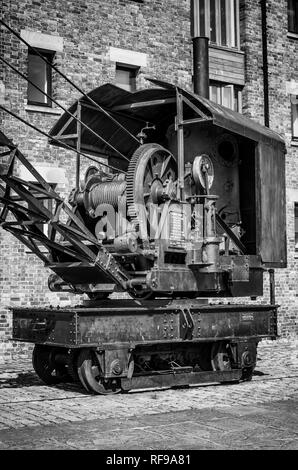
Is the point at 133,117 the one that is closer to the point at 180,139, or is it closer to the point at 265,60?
the point at 180,139

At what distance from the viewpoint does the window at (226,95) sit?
19.1m

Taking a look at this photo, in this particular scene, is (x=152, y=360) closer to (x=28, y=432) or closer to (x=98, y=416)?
(x=98, y=416)

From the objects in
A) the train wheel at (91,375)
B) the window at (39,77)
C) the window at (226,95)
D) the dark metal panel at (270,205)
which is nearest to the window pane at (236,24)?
the window at (226,95)

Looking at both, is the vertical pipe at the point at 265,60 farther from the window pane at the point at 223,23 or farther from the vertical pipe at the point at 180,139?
the vertical pipe at the point at 180,139

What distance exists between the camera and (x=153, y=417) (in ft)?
26.6

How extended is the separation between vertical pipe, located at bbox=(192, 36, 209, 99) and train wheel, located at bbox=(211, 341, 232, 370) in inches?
244

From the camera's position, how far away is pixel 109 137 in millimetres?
12844

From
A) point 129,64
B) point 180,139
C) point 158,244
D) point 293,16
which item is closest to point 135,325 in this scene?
point 158,244

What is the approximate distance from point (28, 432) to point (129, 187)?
438cm

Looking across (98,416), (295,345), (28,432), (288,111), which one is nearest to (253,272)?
(98,416)

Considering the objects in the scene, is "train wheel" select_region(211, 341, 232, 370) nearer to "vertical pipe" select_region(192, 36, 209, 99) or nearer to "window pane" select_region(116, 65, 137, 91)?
"vertical pipe" select_region(192, 36, 209, 99)

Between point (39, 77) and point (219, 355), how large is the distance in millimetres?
7783

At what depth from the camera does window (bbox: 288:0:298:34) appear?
67.9ft

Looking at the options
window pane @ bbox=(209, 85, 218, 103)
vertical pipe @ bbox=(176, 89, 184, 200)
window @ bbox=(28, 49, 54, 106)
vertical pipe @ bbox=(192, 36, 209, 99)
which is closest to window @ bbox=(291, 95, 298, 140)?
window pane @ bbox=(209, 85, 218, 103)
